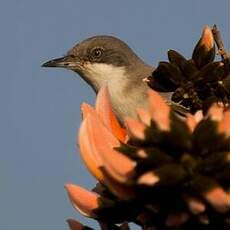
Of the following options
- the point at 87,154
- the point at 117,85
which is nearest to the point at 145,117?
the point at 87,154

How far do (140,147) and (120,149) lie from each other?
0.33ft

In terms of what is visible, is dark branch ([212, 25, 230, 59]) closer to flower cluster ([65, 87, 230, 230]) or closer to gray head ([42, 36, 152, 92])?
flower cluster ([65, 87, 230, 230])

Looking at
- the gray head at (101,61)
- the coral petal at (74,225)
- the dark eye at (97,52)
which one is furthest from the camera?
the dark eye at (97,52)

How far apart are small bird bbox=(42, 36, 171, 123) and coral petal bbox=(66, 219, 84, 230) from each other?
706cm

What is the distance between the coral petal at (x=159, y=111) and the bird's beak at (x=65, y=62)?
794 cm

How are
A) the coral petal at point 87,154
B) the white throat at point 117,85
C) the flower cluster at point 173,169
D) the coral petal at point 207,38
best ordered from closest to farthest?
the flower cluster at point 173,169, the coral petal at point 87,154, the coral petal at point 207,38, the white throat at point 117,85

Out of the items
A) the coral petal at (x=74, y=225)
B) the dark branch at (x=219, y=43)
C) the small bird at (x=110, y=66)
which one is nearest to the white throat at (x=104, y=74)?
the small bird at (x=110, y=66)

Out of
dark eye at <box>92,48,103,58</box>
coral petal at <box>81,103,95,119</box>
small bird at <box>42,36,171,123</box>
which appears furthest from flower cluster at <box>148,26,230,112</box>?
dark eye at <box>92,48,103,58</box>

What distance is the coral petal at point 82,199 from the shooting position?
7.11 ft

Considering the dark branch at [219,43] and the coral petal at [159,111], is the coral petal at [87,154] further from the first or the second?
the dark branch at [219,43]

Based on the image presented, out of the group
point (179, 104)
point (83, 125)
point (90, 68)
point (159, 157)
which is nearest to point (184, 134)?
point (159, 157)

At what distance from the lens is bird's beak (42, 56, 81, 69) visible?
9.87m

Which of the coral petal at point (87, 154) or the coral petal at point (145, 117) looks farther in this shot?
the coral petal at point (87, 154)

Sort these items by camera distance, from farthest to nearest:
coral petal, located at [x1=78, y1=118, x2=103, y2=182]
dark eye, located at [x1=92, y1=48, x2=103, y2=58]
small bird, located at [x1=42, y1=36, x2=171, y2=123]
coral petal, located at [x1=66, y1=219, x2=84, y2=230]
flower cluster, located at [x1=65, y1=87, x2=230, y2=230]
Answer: dark eye, located at [x1=92, y1=48, x2=103, y2=58] → small bird, located at [x1=42, y1=36, x2=171, y2=123] → coral petal, located at [x1=66, y1=219, x2=84, y2=230] → coral petal, located at [x1=78, y1=118, x2=103, y2=182] → flower cluster, located at [x1=65, y1=87, x2=230, y2=230]
